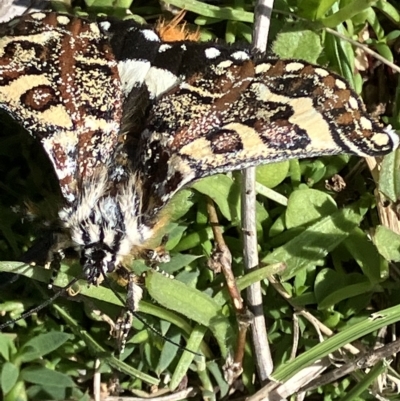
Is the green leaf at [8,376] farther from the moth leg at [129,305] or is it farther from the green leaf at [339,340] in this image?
the green leaf at [339,340]

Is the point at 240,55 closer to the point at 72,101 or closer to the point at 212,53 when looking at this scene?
the point at 212,53

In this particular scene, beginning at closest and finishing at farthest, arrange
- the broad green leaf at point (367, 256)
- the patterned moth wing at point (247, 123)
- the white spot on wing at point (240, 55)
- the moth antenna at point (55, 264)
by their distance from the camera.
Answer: the patterned moth wing at point (247, 123) → the white spot on wing at point (240, 55) → the moth antenna at point (55, 264) → the broad green leaf at point (367, 256)

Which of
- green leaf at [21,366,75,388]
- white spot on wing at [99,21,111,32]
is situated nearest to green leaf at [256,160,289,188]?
white spot on wing at [99,21,111,32]

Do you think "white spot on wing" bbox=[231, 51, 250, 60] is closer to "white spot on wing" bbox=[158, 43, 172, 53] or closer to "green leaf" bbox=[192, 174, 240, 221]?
"white spot on wing" bbox=[158, 43, 172, 53]

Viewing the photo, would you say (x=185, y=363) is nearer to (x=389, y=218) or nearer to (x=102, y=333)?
(x=102, y=333)

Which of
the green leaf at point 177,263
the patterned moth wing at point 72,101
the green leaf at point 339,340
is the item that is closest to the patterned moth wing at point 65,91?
the patterned moth wing at point 72,101

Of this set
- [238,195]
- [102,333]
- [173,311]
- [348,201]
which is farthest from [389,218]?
[102,333]

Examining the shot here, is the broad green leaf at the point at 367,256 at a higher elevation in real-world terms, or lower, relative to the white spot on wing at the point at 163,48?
lower

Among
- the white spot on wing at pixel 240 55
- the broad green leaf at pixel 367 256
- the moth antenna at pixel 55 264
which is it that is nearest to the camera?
the white spot on wing at pixel 240 55
